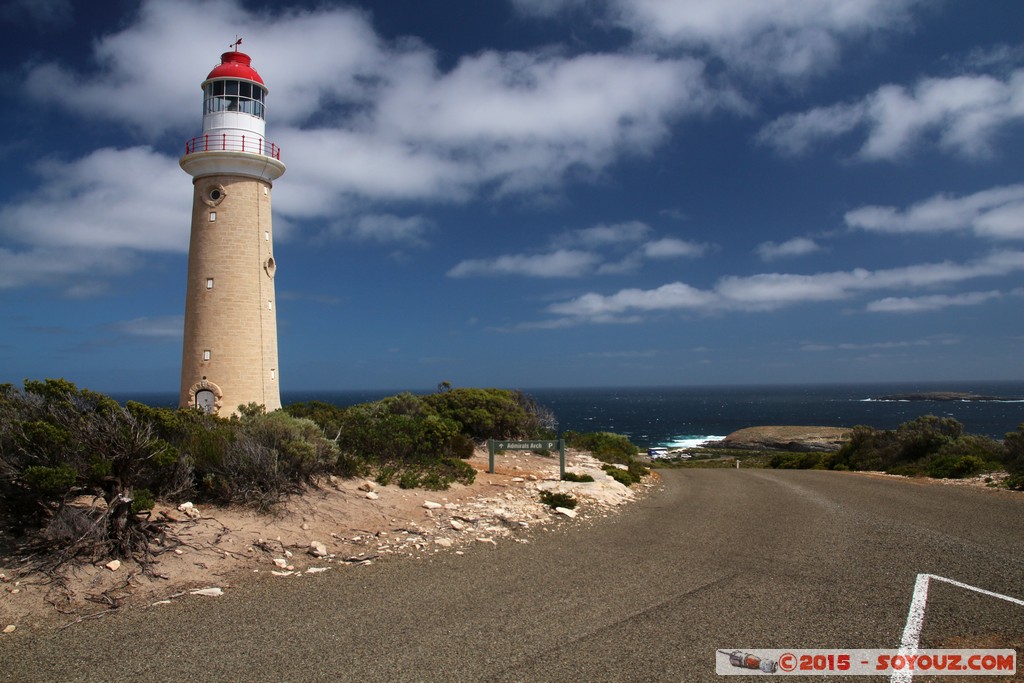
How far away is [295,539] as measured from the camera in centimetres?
830

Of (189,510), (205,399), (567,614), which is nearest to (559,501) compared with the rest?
(567,614)

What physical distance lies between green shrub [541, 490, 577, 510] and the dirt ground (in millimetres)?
193

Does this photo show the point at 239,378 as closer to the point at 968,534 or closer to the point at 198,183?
the point at 198,183

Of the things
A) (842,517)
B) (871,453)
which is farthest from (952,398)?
(842,517)

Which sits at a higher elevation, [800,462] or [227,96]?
[227,96]

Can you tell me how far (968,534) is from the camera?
971 cm

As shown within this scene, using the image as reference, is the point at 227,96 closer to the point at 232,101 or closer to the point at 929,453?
the point at 232,101

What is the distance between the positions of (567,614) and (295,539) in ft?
13.3

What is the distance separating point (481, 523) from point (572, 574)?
251cm

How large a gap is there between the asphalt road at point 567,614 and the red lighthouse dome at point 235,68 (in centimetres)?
1748

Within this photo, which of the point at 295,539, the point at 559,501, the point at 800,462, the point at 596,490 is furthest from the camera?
the point at 800,462

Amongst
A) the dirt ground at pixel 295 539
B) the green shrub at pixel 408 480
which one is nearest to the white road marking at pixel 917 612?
the dirt ground at pixel 295 539

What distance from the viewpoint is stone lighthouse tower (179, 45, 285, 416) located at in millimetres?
18656

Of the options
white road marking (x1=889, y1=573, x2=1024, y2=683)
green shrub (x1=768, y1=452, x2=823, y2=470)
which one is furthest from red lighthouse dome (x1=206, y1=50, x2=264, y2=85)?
green shrub (x1=768, y1=452, x2=823, y2=470)
